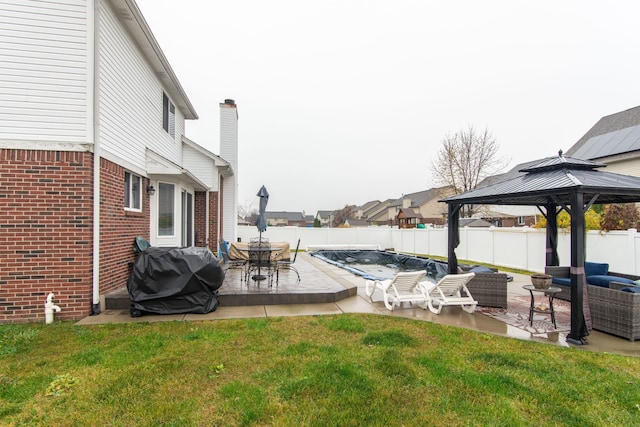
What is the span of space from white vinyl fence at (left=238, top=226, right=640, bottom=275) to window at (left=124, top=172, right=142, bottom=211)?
13007mm

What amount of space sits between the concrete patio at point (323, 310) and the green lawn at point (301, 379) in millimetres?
511

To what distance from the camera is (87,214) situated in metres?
5.73

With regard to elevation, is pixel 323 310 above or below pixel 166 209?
below

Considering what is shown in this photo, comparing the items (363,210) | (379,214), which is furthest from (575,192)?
(363,210)

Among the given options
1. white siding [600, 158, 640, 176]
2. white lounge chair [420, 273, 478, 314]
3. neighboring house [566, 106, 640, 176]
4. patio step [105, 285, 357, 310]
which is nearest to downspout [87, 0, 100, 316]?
patio step [105, 285, 357, 310]

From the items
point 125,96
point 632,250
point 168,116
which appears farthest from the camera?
point 168,116

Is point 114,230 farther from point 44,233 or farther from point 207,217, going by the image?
point 207,217

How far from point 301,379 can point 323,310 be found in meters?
2.91

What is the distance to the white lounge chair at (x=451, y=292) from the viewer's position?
6312 millimetres

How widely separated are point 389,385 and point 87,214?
5526 millimetres

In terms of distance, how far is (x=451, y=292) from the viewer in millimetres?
6621

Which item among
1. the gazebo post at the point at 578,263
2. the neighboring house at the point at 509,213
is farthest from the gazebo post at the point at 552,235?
the neighboring house at the point at 509,213

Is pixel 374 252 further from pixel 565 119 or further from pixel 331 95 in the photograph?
pixel 565 119

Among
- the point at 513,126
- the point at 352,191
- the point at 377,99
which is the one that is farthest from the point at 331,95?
the point at 352,191
